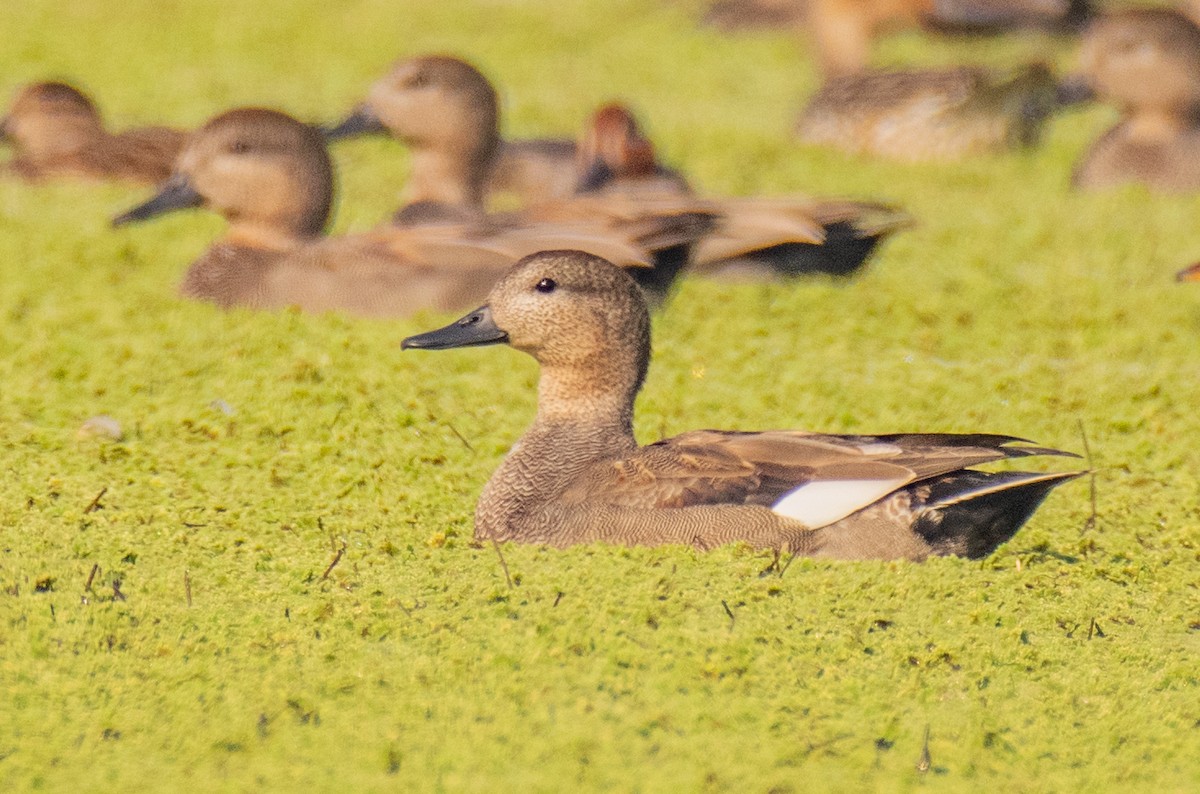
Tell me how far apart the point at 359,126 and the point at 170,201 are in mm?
1155

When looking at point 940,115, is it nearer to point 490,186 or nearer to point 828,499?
point 490,186

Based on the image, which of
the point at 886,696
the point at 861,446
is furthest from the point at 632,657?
the point at 861,446

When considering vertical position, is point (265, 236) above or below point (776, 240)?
above

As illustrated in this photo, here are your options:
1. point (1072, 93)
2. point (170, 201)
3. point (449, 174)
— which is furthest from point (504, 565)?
point (1072, 93)

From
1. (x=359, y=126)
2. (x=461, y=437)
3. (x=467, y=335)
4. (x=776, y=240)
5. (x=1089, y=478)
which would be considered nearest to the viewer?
(x=467, y=335)

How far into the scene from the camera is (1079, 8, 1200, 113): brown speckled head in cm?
950

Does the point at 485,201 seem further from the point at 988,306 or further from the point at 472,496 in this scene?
the point at 472,496

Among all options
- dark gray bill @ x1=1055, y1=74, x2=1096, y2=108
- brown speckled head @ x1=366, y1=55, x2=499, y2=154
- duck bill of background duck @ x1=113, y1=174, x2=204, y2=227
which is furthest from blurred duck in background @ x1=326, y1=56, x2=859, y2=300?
dark gray bill @ x1=1055, y1=74, x2=1096, y2=108

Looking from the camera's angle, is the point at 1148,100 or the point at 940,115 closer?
the point at 1148,100

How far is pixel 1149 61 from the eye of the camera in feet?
31.2

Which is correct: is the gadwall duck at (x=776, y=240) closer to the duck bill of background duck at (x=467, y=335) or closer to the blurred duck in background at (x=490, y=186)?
the blurred duck in background at (x=490, y=186)

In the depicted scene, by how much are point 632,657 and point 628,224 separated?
3.16 meters

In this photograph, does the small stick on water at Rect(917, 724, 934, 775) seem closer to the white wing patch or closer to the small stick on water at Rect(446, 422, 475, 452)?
the white wing patch

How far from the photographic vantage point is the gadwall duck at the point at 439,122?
26.0 ft
